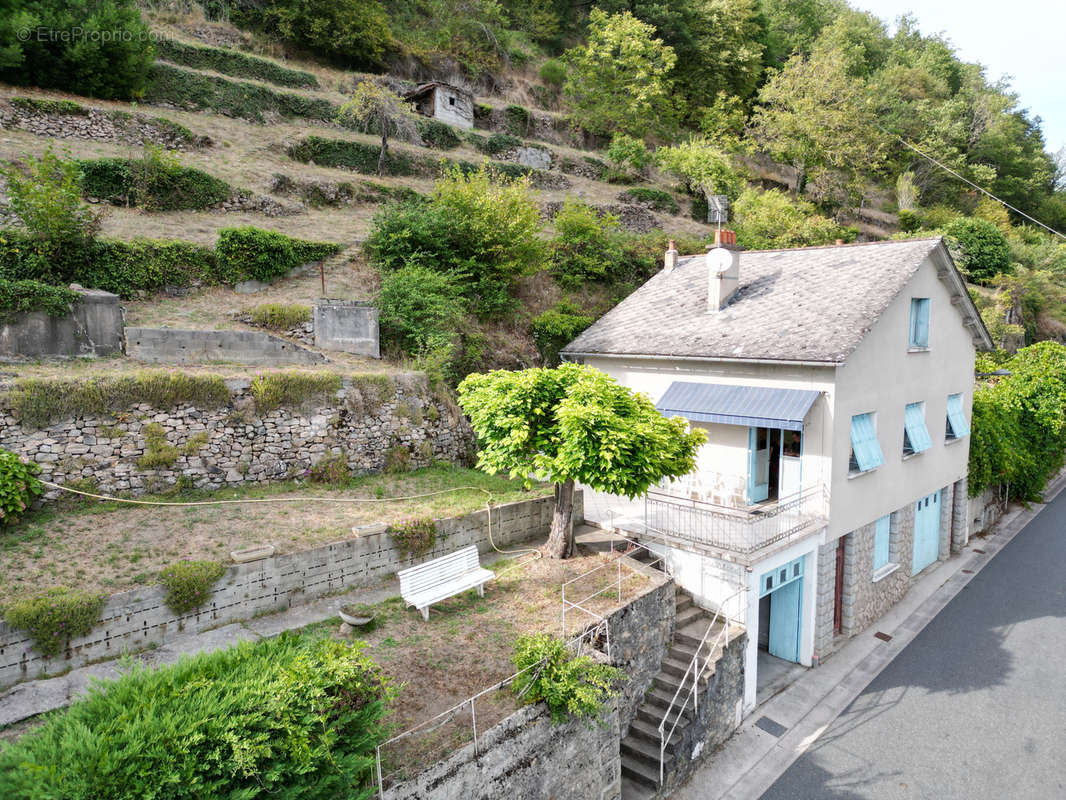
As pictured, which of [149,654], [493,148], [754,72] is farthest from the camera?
[754,72]

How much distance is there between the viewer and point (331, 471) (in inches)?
571

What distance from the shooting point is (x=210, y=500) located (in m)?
12.7

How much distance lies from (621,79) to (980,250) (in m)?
26.8

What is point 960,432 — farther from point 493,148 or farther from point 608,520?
point 493,148

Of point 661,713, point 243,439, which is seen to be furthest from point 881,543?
point 243,439

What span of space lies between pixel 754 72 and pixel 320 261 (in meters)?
41.0

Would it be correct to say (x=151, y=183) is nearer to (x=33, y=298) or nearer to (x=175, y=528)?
(x=33, y=298)

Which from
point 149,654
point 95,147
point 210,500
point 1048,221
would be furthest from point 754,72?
point 149,654

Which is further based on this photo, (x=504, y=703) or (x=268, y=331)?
(x=268, y=331)

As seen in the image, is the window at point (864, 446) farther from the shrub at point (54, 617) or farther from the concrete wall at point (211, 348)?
the shrub at point (54, 617)

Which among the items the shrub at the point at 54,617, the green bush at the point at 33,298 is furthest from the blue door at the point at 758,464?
the green bush at the point at 33,298

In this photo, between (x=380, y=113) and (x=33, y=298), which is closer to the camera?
(x=33, y=298)

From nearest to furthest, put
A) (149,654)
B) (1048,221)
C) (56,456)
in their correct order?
(149,654) → (56,456) → (1048,221)

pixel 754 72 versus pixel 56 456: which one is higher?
pixel 754 72
